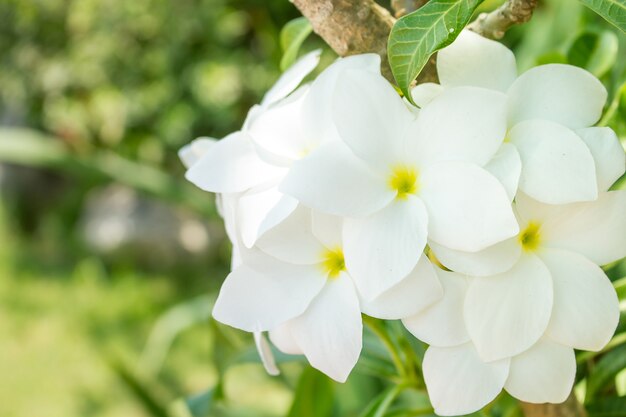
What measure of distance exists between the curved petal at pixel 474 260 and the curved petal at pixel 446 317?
0.04 ft

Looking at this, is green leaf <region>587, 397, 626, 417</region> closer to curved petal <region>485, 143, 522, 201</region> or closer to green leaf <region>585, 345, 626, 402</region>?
green leaf <region>585, 345, 626, 402</region>

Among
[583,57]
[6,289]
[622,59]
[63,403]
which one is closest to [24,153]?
[63,403]

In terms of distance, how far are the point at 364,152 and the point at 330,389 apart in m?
0.35

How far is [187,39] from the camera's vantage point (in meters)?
2.63

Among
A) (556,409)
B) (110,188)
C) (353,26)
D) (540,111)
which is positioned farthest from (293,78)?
(110,188)

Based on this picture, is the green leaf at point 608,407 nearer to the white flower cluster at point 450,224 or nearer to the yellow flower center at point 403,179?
the white flower cluster at point 450,224

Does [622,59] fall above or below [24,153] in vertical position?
above

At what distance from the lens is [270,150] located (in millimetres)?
462

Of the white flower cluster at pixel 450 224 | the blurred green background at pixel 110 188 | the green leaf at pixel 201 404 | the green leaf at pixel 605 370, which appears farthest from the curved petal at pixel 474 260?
the blurred green background at pixel 110 188

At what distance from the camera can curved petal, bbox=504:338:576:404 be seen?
0.44m

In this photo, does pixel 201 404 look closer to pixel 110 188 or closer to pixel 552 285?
pixel 552 285

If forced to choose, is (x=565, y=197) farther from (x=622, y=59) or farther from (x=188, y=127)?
(x=188, y=127)

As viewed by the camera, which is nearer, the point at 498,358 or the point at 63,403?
the point at 498,358

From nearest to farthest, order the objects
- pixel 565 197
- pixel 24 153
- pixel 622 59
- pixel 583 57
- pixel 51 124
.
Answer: pixel 565 197, pixel 583 57, pixel 622 59, pixel 24 153, pixel 51 124
